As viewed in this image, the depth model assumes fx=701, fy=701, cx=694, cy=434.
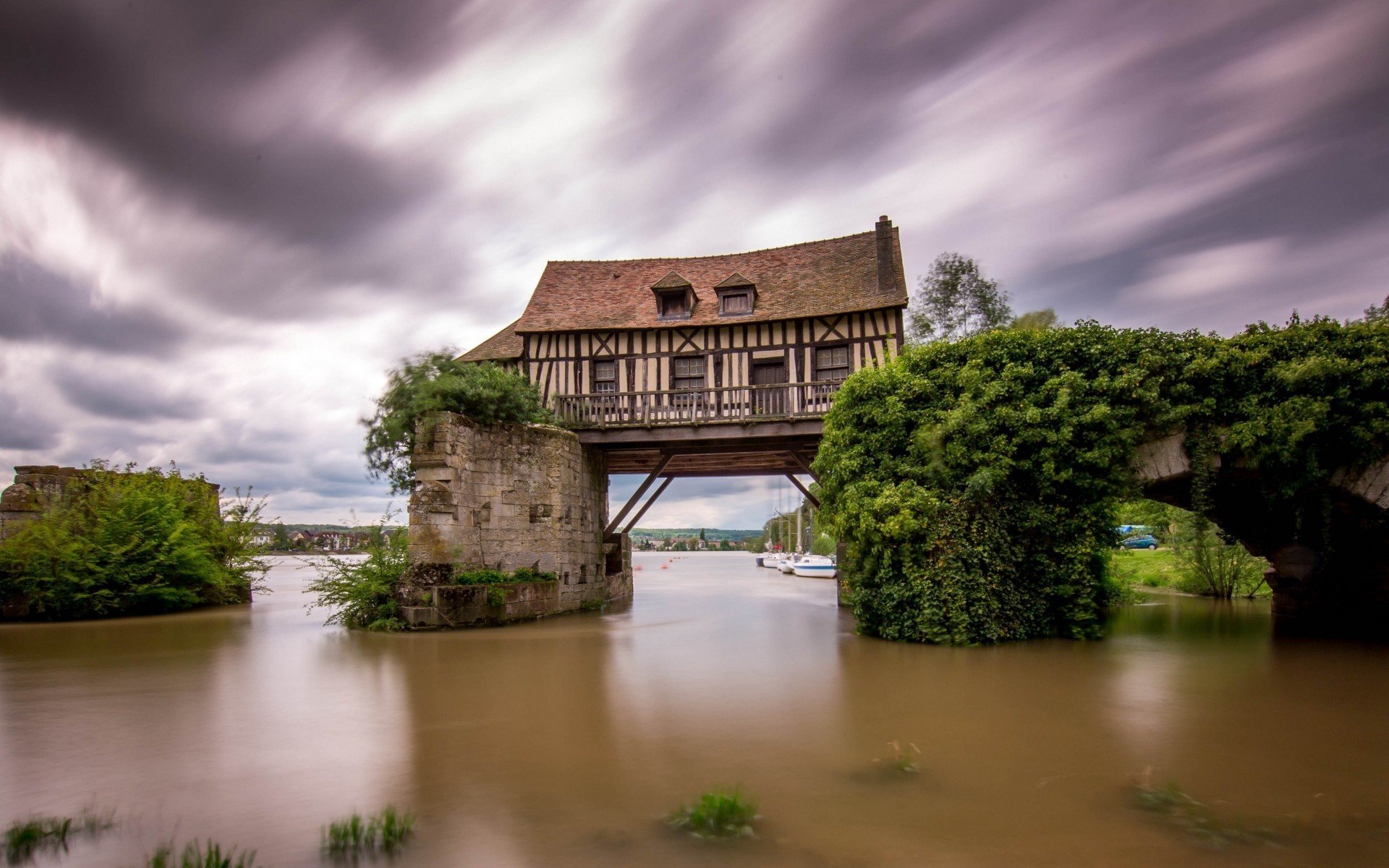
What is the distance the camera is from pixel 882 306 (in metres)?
13.1

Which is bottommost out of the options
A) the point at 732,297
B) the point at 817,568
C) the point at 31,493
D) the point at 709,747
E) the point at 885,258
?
the point at 817,568

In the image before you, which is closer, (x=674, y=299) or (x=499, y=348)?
(x=674, y=299)

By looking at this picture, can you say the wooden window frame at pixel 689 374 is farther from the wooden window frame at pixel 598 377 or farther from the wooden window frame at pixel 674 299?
the wooden window frame at pixel 598 377

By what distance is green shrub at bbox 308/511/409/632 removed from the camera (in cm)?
1025

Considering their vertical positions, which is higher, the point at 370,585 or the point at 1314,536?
the point at 1314,536

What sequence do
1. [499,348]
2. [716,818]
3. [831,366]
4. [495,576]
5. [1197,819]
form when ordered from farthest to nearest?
[499,348] < [831,366] < [495,576] < [1197,819] < [716,818]

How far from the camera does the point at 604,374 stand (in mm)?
14414

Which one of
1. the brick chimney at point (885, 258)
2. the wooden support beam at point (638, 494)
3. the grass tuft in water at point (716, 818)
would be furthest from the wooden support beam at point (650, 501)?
the grass tuft in water at point (716, 818)

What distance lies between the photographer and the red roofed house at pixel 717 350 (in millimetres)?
13125

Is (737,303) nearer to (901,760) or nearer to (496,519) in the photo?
(496,519)

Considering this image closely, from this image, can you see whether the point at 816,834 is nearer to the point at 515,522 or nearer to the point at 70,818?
the point at 70,818

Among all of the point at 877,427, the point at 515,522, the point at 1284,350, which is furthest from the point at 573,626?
the point at 1284,350

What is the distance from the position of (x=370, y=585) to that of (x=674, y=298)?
25.9 ft

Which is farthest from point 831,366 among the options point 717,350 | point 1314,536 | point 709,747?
point 709,747
